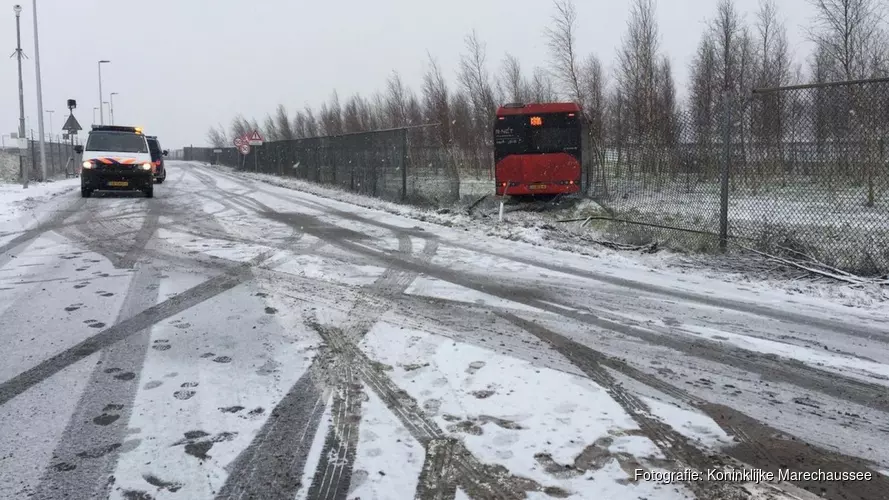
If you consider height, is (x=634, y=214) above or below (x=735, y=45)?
below

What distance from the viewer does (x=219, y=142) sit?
108062 mm

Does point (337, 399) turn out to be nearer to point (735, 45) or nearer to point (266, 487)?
point (266, 487)

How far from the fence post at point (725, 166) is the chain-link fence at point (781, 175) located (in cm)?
1

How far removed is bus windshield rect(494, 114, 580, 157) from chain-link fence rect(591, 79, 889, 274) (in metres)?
4.75

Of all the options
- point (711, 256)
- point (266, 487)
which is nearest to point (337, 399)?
point (266, 487)

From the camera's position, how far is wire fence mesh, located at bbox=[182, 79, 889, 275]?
7.47m

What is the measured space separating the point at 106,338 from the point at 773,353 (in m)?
5.42

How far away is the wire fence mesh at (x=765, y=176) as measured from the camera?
7.47 m

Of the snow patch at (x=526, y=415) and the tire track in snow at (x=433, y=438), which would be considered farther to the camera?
the snow patch at (x=526, y=415)

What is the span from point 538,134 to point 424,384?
494 inches

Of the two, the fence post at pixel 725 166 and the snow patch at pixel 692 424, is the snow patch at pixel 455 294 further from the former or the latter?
the fence post at pixel 725 166

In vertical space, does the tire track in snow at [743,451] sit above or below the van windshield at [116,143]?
below

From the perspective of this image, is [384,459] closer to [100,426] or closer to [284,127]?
[100,426]

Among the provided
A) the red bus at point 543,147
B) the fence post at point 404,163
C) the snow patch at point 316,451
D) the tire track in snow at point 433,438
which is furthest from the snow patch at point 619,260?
the snow patch at point 316,451
